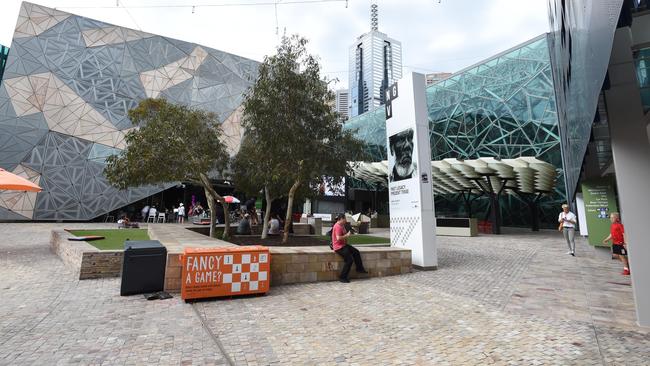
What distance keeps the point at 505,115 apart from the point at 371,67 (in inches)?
1953

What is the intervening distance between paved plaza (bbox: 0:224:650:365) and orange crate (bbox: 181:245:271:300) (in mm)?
211

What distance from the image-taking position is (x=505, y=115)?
1184 inches

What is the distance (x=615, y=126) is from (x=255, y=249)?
6.18 meters

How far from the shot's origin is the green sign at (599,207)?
10.7 m

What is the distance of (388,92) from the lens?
10.2 metres

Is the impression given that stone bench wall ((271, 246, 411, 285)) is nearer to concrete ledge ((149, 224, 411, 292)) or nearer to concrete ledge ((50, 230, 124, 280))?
concrete ledge ((149, 224, 411, 292))

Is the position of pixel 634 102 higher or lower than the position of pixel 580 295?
higher

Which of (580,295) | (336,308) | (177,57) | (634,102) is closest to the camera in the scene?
(634,102)

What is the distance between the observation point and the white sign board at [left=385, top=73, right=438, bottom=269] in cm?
861

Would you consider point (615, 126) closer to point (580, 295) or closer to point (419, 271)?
point (580, 295)

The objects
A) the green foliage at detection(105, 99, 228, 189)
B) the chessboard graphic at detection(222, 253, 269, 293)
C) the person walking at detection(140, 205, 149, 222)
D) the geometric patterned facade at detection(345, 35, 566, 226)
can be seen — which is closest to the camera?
the chessboard graphic at detection(222, 253, 269, 293)

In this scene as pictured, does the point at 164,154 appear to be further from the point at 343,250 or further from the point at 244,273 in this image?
the point at 343,250

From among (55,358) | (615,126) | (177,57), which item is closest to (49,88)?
(177,57)

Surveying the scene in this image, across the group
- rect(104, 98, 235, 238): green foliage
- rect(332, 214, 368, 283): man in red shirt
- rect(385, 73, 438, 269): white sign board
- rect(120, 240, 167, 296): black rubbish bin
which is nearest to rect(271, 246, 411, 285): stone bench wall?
rect(332, 214, 368, 283): man in red shirt
